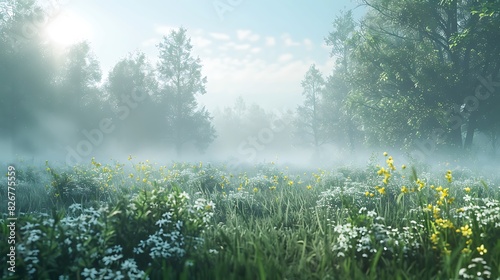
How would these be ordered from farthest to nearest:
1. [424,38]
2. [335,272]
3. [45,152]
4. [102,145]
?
[102,145]
[45,152]
[424,38]
[335,272]

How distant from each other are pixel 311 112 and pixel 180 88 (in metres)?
15.1

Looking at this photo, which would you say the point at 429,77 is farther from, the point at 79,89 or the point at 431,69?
the point at 79,89

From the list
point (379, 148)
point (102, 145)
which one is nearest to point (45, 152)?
point (102, 145)

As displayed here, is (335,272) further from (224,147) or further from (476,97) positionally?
(224,147)

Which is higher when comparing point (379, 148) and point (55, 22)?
point (55, 22)

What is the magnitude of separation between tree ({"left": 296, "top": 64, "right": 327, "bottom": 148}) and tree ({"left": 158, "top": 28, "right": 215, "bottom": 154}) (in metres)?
11.6

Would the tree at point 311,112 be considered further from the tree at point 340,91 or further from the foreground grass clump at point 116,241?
the foreground grass clump at point 116,241

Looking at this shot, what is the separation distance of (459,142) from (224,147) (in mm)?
52610

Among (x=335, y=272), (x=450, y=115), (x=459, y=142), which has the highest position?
(x=450, y=115)

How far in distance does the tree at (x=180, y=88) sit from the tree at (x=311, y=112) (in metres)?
11.6

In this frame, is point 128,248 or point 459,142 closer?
point 128,248

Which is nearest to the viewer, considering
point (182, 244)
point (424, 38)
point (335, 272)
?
point (335, 272)

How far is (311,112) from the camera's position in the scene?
38969 mm

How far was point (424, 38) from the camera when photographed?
18969mm
